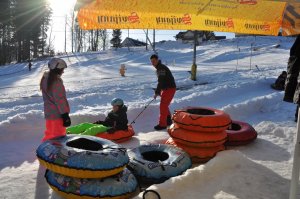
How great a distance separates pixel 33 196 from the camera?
14.2 feet

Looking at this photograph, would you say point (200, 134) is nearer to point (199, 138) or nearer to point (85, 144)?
point (199, 138)

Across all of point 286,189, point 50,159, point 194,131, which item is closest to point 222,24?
point 194,131

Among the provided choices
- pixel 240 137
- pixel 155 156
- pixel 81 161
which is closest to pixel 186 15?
pixel 155 156

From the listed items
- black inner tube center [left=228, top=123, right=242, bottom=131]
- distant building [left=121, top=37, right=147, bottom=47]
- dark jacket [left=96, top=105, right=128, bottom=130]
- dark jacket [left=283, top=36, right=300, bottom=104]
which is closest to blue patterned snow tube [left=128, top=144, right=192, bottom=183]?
dark jacket [left=96, top=105, right=128, bottom=130]

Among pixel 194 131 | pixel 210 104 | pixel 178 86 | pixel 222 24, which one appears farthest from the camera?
pixel 178 86

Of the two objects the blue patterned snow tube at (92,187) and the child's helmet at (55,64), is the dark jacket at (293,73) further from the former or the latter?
the child's helmet at (55,64)

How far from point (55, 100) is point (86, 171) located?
6.23 ft

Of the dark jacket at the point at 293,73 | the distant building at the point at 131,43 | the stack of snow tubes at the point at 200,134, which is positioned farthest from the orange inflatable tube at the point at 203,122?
the distant building at the point at 131,43

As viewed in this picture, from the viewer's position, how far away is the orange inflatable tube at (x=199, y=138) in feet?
18.5

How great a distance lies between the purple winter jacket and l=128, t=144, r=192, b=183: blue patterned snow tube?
1.36 metres

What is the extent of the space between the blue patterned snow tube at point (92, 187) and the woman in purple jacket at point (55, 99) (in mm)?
1481

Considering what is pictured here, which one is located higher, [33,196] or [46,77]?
[46,77]

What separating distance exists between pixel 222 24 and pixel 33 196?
4410mm

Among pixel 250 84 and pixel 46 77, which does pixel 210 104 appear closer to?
pixel 250 84
